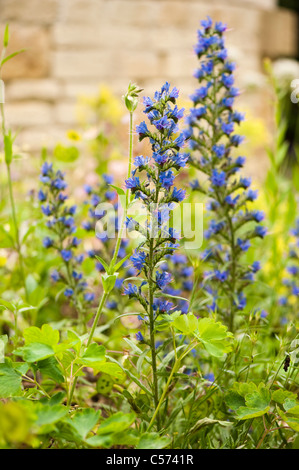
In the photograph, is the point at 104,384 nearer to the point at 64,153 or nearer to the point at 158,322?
the point at 158,322

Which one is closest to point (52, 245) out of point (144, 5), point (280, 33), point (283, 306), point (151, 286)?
point (151, 286)

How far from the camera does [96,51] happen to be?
348 centimetres

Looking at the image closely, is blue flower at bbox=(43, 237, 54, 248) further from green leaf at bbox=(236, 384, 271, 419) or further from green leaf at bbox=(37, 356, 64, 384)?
green leaf at bbox=(236, 384, 271, 419)

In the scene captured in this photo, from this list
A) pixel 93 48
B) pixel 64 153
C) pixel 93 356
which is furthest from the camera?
pixel 93 48

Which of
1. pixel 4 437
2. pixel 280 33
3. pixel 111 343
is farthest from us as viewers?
pixel 280 33

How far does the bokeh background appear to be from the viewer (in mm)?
3328

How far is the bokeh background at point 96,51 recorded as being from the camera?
3.33 m

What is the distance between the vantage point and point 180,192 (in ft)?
2.99

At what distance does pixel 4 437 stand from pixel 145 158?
0.50 metres

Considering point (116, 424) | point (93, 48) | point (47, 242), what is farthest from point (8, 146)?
point (93, 48)

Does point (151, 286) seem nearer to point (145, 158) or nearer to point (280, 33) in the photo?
point (145, 158)

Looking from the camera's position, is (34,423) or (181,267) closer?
(34,423)

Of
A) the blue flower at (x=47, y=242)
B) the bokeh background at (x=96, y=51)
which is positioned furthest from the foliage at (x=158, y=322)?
the bokeh background at (x=96, y=51)

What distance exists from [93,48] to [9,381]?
304 centimetres
